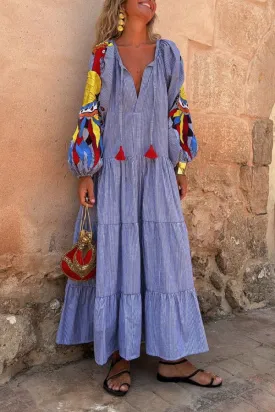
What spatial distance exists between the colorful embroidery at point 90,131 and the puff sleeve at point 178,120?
1.03ft

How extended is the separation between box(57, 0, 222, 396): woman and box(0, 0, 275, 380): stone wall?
0.22 m

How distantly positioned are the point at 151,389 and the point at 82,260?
25.6 inches

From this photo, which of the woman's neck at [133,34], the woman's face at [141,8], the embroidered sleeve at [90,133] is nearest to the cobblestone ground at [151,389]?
the embroidered sleeve at [90,133]

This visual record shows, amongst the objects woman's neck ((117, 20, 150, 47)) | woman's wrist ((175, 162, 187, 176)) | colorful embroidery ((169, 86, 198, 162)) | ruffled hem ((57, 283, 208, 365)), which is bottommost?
ruffled hem ((57, 283, 208, 365))

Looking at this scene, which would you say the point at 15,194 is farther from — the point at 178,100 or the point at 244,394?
the point at 244,394

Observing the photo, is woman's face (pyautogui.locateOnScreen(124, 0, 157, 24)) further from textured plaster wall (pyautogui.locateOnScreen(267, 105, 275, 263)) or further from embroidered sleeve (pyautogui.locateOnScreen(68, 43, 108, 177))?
textured plaster wall (pyautogui.locateOnScreen(267, 105, 275, 263))

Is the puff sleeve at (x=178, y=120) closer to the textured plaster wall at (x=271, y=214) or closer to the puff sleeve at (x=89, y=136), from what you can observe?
the puff sleeve at (x=89, y=136)

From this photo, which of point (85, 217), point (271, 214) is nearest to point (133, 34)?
point (85, 217)

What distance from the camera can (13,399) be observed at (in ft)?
6.36

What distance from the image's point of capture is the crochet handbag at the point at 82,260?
2.05 m

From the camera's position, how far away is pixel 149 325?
2064 millimetres

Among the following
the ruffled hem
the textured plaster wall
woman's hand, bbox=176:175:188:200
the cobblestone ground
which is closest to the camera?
the cobblestone ground

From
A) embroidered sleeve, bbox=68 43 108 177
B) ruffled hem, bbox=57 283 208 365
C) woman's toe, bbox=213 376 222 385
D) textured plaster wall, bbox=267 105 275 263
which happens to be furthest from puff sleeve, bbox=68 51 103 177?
textured plaster wall, bbox=267 105 275 263

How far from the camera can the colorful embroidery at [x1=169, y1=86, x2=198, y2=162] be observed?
2184 millimetres
